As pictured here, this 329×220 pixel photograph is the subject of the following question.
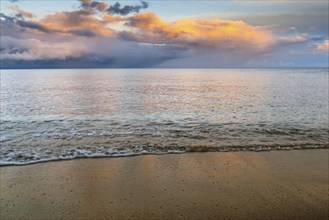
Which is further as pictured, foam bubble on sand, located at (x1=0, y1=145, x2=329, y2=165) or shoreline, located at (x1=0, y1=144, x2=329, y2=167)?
foam bubble on sand, located at (x1=0, y1=145, x2=329, y2=165)

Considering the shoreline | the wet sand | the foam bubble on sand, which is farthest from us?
the foam bubble on sand

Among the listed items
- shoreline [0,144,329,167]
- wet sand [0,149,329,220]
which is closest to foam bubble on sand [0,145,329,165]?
shoreline [0,144,329,167]

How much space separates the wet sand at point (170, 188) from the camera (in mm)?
7121

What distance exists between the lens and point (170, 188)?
338 inches

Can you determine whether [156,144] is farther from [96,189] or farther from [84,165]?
[96,189]

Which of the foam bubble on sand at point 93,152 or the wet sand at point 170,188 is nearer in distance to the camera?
Result: the wet sand at point 170,188

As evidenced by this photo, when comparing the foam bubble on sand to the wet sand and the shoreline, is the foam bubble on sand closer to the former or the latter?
the shoreline

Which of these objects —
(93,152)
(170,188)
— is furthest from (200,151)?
(93,152)

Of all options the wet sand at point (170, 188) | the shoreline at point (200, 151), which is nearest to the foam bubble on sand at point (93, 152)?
the shoreline at point (200, 151)

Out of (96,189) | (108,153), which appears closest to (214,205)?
(96,189)

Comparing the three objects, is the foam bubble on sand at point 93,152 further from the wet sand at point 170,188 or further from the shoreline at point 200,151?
the wet sand at point 170,188

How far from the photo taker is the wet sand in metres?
7.12

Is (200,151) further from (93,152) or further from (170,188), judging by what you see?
(93,152)

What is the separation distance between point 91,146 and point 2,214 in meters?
7.36
